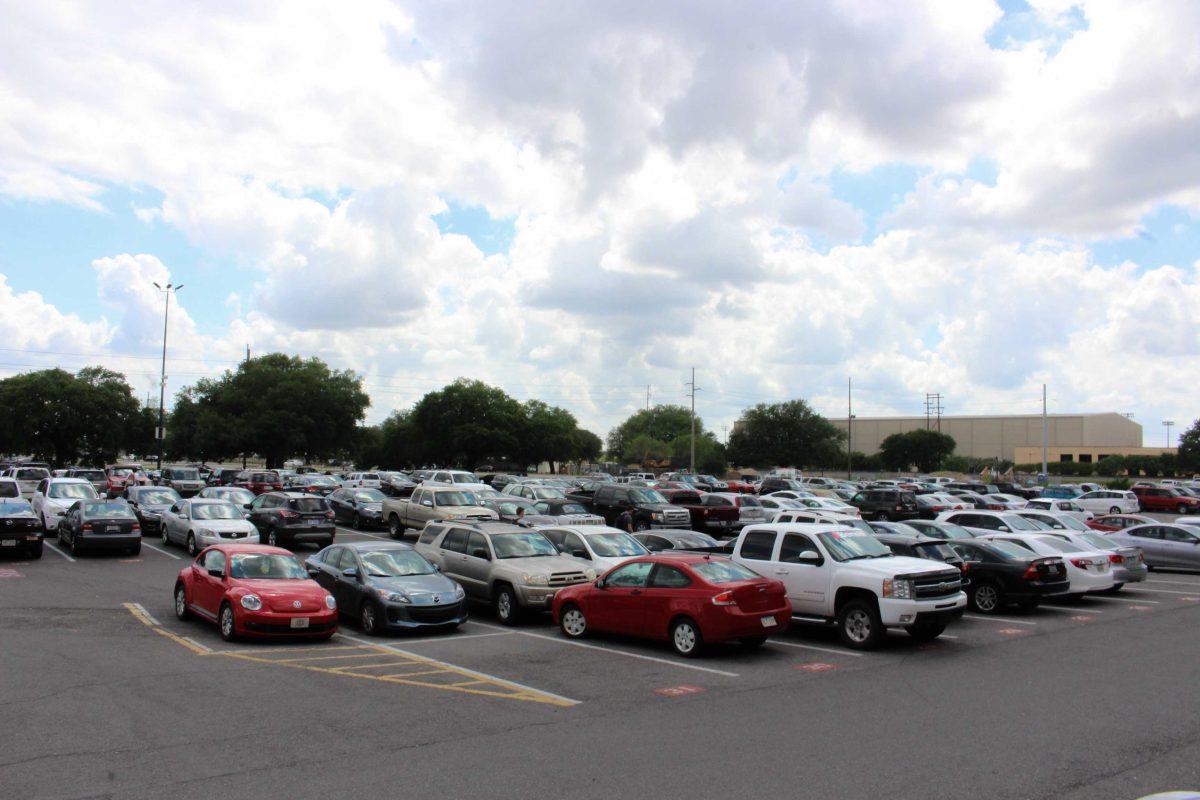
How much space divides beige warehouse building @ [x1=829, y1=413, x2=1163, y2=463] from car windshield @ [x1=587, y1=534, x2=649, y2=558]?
109 meters

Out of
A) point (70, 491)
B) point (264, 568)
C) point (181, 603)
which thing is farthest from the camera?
point (70, 491)

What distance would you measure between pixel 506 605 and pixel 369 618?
245 centimetres

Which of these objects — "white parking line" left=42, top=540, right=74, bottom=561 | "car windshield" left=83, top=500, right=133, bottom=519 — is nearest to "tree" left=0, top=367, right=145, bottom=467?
"white parking line" left=42, top=540, right=74, bottom=561

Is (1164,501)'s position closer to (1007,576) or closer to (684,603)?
(1007,576)

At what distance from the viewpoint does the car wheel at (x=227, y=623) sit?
13.4 m

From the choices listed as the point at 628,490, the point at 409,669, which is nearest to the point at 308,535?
the point at 628,490

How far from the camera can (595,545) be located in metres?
17.6

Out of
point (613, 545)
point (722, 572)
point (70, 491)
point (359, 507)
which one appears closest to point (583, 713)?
point (722, 572)

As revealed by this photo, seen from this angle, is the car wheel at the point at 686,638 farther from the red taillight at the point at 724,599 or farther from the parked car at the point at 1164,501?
the parked car at the point at 1164,501

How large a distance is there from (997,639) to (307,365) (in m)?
71.1

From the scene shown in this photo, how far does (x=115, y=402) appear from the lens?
240 feet

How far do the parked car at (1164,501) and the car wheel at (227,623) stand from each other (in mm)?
49974

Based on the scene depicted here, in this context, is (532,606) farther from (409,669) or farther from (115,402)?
(115,402)

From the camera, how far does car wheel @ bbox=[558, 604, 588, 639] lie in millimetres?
14148
